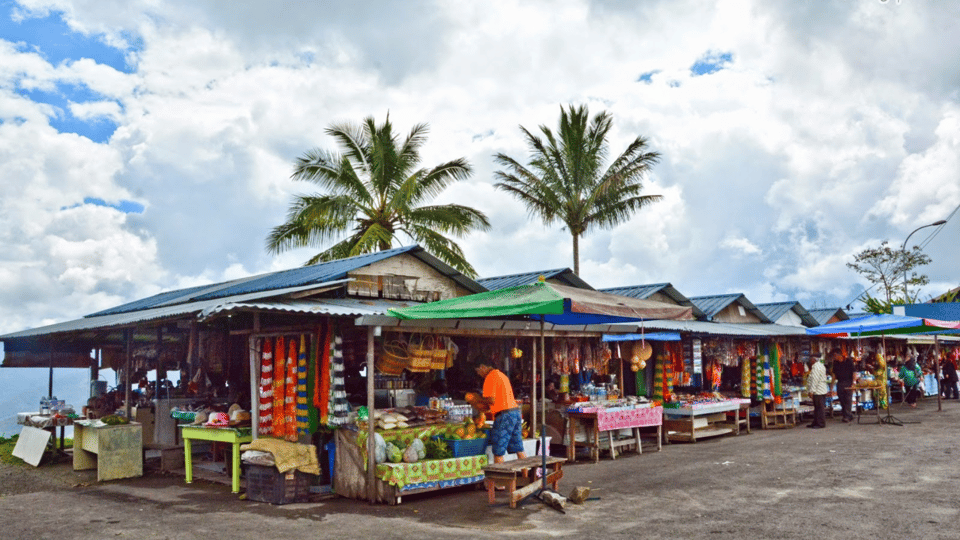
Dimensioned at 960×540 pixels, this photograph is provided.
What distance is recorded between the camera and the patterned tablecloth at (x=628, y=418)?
12.7m

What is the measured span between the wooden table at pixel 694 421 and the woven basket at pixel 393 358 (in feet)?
23.5

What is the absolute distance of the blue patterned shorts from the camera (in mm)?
9688

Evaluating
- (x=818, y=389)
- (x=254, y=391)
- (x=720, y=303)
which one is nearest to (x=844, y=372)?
(x=818, y=389)

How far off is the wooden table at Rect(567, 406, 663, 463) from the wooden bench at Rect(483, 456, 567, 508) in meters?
3.15

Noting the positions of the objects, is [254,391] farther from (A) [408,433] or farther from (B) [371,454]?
(A) [408,433]

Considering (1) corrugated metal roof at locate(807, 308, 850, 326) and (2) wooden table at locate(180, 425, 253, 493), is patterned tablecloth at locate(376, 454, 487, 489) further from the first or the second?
(1) corrugated metal roof at locate(807, 308, 850, 326)

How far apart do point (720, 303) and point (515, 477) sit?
13712 mm

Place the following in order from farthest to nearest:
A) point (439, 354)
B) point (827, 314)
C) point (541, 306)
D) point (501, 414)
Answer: point (827, 314), point (439, 354), point (501, 414), point (541, 306)

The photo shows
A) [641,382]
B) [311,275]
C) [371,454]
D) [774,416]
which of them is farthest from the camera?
[774,416]

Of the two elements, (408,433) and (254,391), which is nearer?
(408,433)

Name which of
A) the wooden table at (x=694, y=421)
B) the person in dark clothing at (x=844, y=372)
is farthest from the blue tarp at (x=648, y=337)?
the person in dark clothing at (x=844, y=372)

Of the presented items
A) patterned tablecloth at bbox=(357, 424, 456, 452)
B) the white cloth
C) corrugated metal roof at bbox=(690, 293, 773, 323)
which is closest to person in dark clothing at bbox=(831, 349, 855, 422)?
the white cloth

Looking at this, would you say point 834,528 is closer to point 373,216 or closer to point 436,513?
point 436,513

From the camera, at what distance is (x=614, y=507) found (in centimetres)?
867
